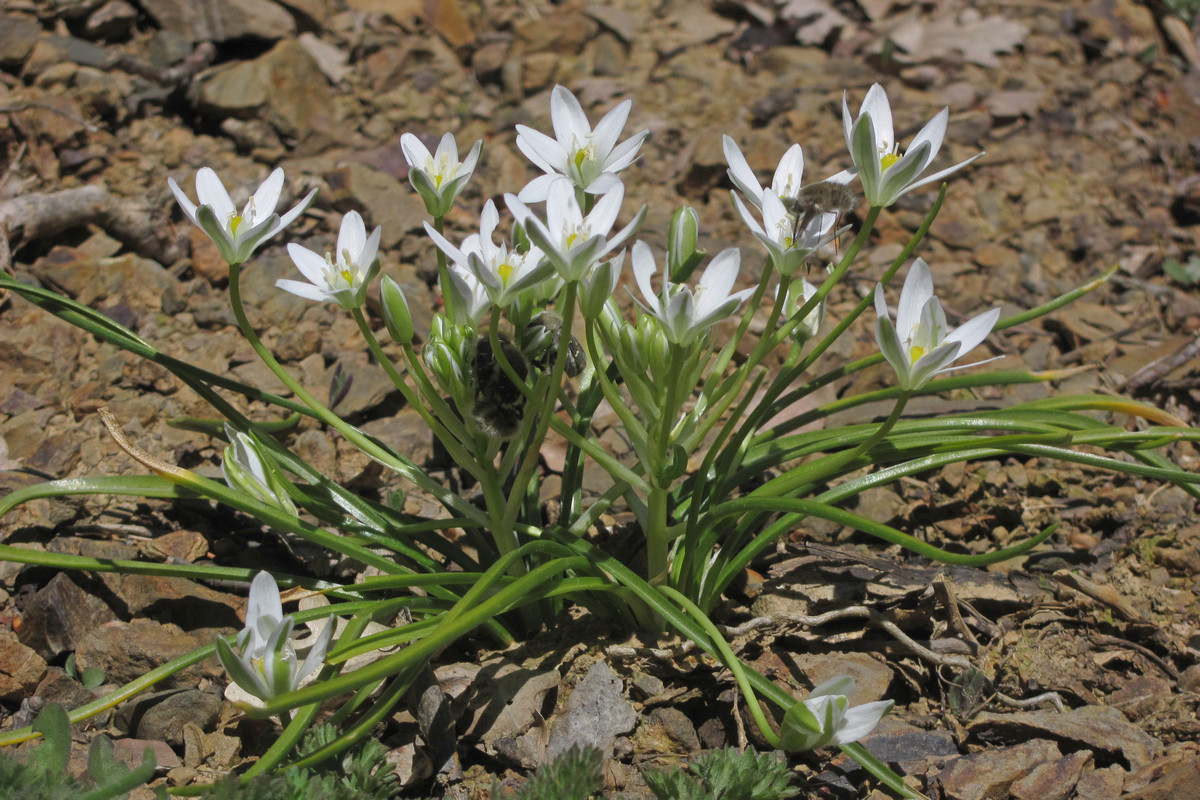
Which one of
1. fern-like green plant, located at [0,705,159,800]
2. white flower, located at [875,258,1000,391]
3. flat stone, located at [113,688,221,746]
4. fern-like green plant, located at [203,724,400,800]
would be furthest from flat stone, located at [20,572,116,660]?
white flower, located at [875,258,1000,391]

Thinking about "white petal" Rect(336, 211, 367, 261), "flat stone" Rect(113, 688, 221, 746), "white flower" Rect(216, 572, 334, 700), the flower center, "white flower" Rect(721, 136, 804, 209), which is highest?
the flower center

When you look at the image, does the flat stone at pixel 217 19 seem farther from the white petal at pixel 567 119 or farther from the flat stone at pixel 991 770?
the flat stone at pixel 991 770

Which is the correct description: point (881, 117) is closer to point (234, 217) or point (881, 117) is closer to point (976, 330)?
point (976, 330)

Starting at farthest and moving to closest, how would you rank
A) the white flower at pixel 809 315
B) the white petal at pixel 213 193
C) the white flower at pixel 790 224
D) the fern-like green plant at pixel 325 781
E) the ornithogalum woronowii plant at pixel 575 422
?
the white flower at pixel 809 315 < the white petal at pixel 213 193 < the white flower at pixel 790 224 < the ornithogalum woronowii plant at pixel 575 422 < the fern-like green plant at pixel 325 781

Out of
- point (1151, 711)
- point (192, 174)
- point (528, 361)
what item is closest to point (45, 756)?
point (528, 361)

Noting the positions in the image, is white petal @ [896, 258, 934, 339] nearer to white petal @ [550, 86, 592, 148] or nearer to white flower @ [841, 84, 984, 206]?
white flower @ [841, 84, 984, 206]

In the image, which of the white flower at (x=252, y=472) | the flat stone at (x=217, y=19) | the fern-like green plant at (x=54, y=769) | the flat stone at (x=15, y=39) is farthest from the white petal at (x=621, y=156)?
the flat stone at (x=15, y=39)
